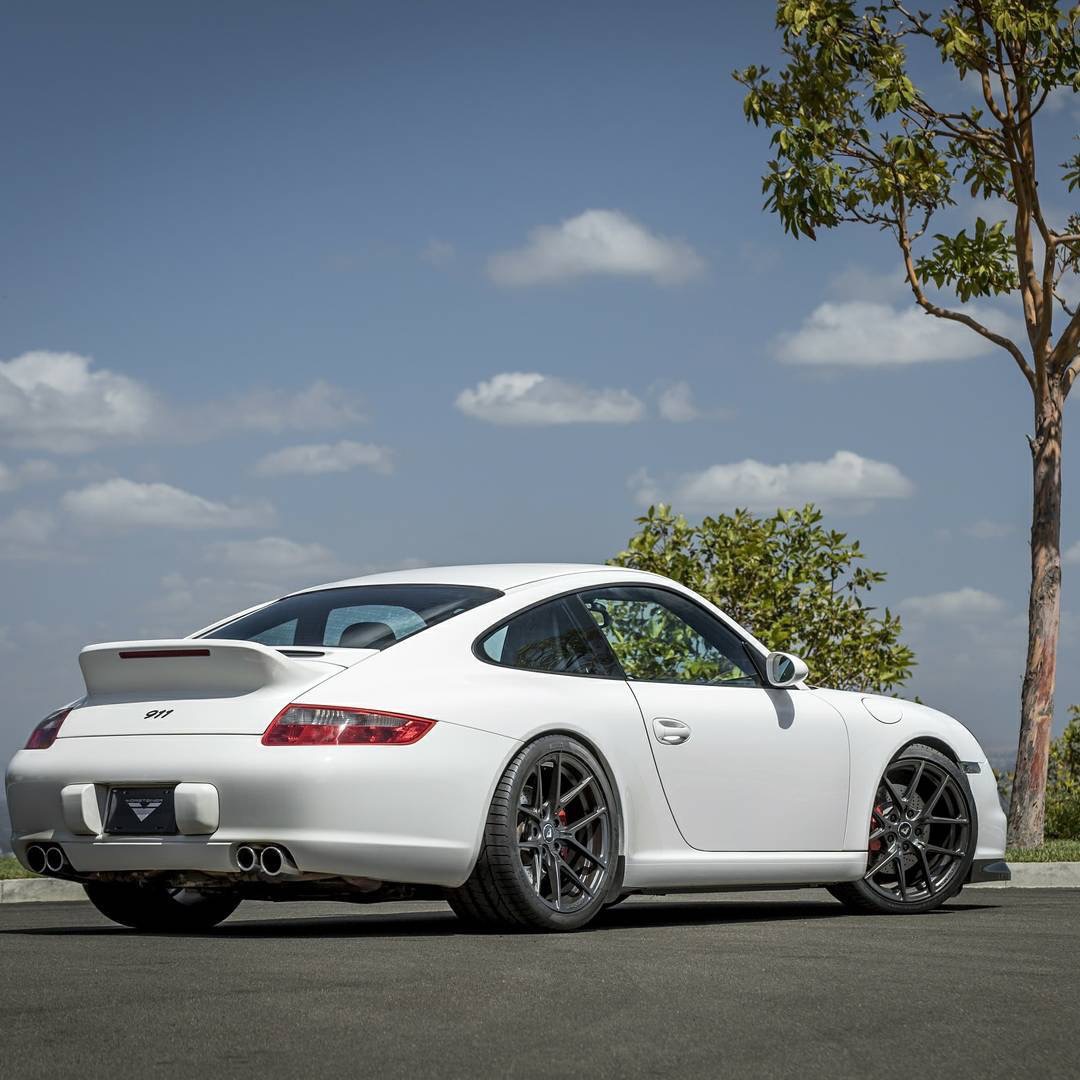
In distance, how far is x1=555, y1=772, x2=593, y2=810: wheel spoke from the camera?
22.2ft

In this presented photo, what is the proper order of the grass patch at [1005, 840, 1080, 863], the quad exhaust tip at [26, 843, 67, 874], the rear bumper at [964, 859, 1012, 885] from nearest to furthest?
the quad exhaust tip at [26, 843, 67, 874] < the rear bumper at [964, 859, 1012, 885] < the grass patch at [1005, 840, 1080, 863]

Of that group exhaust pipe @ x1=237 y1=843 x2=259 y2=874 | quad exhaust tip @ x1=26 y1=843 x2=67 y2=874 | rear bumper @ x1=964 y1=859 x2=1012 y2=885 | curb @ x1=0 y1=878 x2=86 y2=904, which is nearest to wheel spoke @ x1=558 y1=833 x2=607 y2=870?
exhaust pipe @ x1=237 y1=843 x2=259 y2=874

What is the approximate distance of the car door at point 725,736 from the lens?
24.0 feet

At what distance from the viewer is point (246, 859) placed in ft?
20.5

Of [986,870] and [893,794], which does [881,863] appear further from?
[986,870]

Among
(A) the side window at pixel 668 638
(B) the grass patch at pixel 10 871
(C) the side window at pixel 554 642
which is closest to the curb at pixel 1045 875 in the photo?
(A) the side window at pixel 668 638

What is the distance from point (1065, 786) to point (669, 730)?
47.3ft

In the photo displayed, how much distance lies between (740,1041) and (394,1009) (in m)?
0.92

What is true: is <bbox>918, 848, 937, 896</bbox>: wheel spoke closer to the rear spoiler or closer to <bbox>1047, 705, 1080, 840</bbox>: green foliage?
the rear spoiler

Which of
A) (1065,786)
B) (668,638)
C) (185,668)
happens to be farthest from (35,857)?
(1065,786)

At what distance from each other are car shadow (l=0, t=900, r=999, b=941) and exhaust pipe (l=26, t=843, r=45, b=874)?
0.29 metres

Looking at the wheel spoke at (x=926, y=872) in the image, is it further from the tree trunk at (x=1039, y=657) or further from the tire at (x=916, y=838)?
the tree trunk at (x=1039, y=657)

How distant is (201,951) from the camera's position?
6.04 metres

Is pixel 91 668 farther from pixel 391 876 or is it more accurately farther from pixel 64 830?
pixel 391 876
